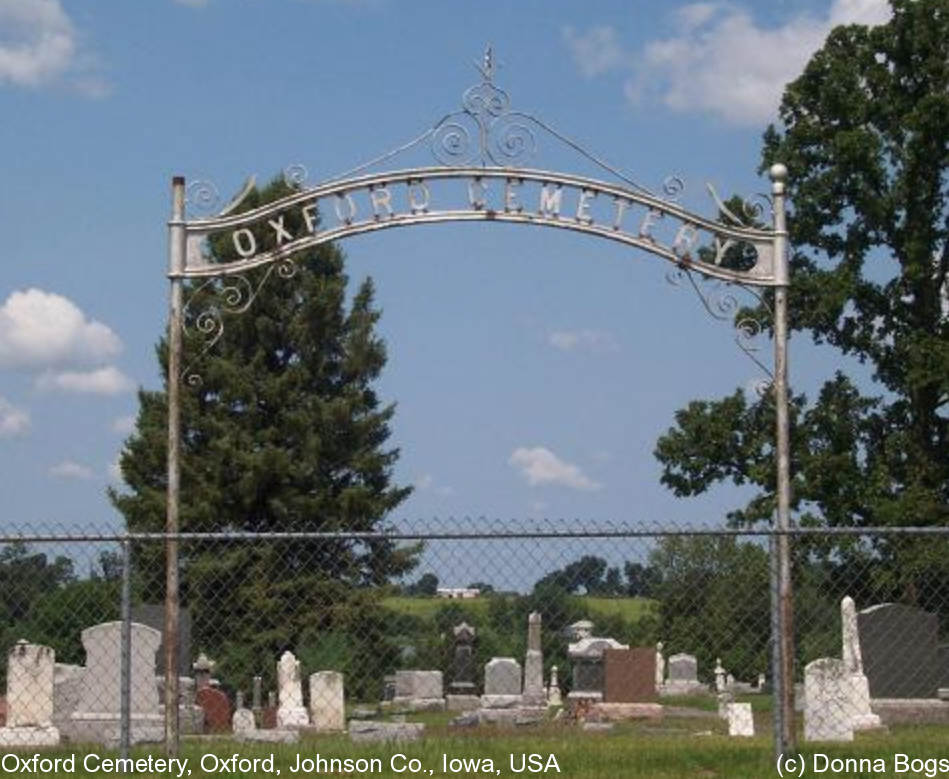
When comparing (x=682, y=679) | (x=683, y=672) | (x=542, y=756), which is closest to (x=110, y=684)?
(x=542, y=756)

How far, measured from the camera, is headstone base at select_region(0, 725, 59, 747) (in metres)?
16.4

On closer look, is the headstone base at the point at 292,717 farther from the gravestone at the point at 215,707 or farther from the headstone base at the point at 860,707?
the headstone base at the point at 860,707

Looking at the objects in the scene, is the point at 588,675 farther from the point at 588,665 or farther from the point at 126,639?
the point at 126,639

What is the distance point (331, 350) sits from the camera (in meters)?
39.8

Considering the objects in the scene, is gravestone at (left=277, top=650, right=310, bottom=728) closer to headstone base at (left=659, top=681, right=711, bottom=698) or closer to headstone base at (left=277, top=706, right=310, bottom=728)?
headstone base at (left=277, top=706, right=310, bottom=728)

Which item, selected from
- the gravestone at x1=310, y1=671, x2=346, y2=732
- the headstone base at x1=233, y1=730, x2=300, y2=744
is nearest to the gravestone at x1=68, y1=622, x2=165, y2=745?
the headstone base at x1=233, y1=730, x2=300, y2=744

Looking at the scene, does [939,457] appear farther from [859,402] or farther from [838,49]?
[838,49]

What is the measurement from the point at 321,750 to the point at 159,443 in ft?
96.3

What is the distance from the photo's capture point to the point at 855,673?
63.0ft

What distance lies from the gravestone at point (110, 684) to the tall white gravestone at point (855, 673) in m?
6.93

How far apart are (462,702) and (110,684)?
11247 millimetres

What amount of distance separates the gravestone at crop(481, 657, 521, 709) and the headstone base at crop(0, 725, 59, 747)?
9812mm

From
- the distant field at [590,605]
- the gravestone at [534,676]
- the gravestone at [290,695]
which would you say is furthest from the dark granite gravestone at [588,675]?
the distant field at [590,605]

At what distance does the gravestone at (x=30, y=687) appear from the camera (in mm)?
16969
